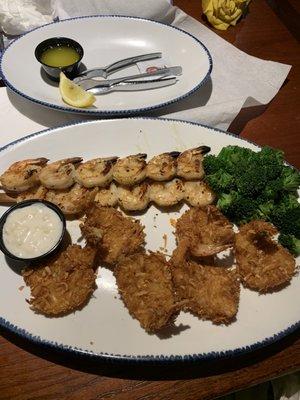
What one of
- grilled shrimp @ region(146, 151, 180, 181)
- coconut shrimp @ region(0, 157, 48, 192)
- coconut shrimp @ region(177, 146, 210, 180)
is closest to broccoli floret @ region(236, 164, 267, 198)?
coconut shrimp @ region(177, 146, 210, 180)

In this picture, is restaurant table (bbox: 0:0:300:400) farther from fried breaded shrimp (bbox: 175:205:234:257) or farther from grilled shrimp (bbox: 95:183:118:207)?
grilled shrimp (bbox: 95:183:118:207)

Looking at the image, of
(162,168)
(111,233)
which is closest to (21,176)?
(111,233)

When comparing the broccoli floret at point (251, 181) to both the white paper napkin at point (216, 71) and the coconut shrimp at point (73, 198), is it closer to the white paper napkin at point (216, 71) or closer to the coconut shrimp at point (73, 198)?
the white paper napkin at point (216, 71)

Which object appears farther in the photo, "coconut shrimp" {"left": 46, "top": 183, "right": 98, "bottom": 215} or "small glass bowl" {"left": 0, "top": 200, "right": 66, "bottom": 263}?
"coconut shrimp" {"left": 46, "top": 183, "right": 98, "bottom": 215}

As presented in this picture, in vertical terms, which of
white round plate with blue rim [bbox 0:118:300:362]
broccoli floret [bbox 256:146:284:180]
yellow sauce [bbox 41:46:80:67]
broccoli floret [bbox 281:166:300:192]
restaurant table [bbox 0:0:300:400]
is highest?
broccoli floret [bbox 256:146:284:180]

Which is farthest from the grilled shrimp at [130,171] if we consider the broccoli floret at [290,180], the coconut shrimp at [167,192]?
the broccoli floret at [290,180]

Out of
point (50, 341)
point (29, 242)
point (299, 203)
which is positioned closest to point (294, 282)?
point (299, 203)
